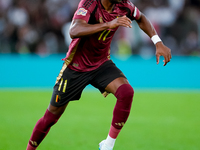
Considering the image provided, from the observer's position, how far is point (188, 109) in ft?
→ 26.5

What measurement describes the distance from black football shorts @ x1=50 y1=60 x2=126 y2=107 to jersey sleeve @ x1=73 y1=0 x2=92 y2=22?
Result: 78 centimetres

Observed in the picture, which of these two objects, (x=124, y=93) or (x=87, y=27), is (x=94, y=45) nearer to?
(x=87, y=27)

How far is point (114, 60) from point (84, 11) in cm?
707

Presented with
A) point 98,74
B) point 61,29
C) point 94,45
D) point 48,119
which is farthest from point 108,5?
point 61,29

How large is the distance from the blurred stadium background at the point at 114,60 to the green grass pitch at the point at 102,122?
2 centimetres

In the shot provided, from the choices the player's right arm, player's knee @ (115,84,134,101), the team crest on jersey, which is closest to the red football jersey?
the team crest on jersey

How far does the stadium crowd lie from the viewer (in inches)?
437

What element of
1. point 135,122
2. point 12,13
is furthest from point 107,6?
point 12,13

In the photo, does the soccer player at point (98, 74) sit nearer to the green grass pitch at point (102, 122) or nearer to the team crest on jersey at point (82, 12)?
the team crest on jersey at point (82, 12)

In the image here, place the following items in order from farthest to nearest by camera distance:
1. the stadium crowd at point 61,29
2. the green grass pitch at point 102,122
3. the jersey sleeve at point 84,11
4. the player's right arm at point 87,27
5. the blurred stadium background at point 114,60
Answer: the stadium crowd at point 61,29 < the blurred stadium background at point 114,60 < the green grass pitch at point 102,122 < the jersey sleeve at point 84,11 < the player's right arm at point 87,27

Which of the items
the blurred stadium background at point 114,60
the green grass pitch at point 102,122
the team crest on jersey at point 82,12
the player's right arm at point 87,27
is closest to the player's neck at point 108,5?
the team crest on jersey at point 82,12

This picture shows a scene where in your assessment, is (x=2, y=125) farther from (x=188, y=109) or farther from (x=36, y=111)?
(x=188, y=109)

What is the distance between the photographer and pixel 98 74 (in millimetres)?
4309

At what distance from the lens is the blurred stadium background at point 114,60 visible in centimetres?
687
